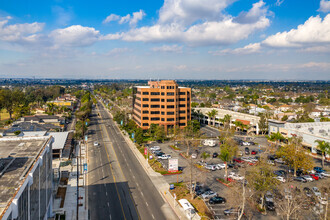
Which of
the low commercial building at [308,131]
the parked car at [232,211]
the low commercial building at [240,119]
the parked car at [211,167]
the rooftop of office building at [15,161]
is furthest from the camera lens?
the low commercial building at [240,119]

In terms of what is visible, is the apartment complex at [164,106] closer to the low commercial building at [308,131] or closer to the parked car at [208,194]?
the low commercial building at [308,131]

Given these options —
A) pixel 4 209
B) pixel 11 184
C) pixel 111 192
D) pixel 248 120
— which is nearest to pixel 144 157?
pixel 111 192

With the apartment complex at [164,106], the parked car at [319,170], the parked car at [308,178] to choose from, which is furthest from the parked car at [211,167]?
the apartment complex at [164,106]

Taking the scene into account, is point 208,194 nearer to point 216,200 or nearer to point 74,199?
point 216,200

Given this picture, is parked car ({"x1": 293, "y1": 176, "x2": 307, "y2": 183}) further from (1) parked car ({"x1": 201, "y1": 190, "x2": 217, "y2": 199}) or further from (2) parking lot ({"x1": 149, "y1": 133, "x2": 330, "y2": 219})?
(1) parked car ({"x1": 201, "y1": 190, "x2": 217, "y2": 199})

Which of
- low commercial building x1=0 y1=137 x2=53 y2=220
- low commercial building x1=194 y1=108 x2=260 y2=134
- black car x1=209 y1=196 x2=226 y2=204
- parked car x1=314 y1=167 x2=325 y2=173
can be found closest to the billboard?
black car x1=209 y1=196 x2=226 y2=204

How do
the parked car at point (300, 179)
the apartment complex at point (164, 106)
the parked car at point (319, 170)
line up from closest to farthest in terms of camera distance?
the parked car at point (300, 179)
the parked car at point (319, 170)
the apartment complex at point (164, 106)

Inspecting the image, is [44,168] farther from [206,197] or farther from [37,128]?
[37,128]
